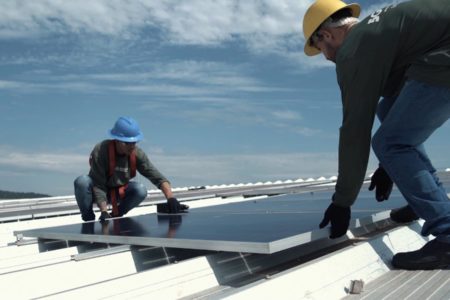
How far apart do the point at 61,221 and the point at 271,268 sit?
372cm

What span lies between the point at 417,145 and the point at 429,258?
0.63 meters

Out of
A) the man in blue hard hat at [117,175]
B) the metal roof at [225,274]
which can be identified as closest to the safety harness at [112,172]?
the man in blue hard hat at [117,175]

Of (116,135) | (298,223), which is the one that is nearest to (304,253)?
(298,223)

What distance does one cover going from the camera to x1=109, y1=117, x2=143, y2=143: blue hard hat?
505 cm

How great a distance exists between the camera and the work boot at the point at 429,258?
2510 mm

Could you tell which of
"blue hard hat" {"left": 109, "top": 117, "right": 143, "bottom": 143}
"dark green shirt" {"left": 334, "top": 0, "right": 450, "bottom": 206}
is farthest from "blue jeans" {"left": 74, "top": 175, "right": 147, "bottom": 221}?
"dark green shirt" {"left": 334, "top": 0, "right": 450, "bottom": 206}

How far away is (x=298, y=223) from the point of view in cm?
282

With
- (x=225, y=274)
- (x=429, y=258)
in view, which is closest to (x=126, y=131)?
(x=225, y=274)

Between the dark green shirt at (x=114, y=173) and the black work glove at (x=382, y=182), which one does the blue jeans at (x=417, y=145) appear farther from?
the dark green shirt at (x=114, y=173)

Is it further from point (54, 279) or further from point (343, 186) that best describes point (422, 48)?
point (54, 279)

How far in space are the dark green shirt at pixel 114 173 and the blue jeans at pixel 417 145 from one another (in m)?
3.29

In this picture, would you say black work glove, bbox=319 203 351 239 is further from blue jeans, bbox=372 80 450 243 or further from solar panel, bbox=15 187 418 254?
blue jeans, bbox=372 80 450 243

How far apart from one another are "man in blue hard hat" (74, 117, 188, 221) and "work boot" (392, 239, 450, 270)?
2.67m

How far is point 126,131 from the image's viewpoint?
5.07 metres
